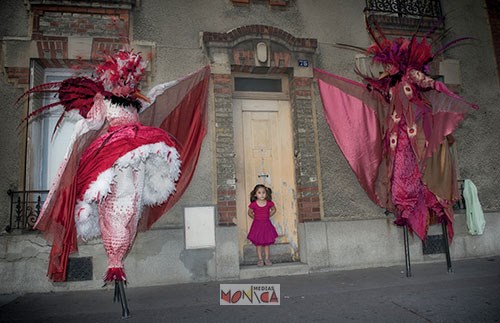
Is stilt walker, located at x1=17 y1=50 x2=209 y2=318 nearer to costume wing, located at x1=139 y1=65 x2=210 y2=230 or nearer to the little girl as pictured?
costume wing, located at x1=139 y1=65 x2=210 y2=230

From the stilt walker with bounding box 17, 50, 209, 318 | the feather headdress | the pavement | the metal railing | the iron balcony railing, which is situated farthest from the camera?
the iron balcony railing

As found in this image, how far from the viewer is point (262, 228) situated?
4754 millimetres

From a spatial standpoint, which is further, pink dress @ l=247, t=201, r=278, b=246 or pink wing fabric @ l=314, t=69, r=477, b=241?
pink dress @ l=247, t=201, r=278, b=246

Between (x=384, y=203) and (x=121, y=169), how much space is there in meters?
3.49

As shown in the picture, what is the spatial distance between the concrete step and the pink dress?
1.11ft

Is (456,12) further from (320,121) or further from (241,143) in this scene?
(241,143)

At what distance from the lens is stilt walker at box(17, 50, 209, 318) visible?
9.42 feet

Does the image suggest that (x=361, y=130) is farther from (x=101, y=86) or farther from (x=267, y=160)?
(x=101, y=86)

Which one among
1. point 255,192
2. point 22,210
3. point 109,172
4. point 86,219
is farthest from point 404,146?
point 22,210

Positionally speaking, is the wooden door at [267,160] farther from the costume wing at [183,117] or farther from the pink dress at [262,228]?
the costume wing at [183,117]

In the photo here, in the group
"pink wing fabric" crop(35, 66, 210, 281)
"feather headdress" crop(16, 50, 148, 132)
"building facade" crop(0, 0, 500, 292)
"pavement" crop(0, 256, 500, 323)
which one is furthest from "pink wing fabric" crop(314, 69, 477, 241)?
"feather headdress" crop(16, 50, 148, 132)

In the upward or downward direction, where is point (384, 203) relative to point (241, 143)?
downward

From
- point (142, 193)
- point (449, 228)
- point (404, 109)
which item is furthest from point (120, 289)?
point (449, 228)

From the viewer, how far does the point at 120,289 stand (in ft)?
9.70
